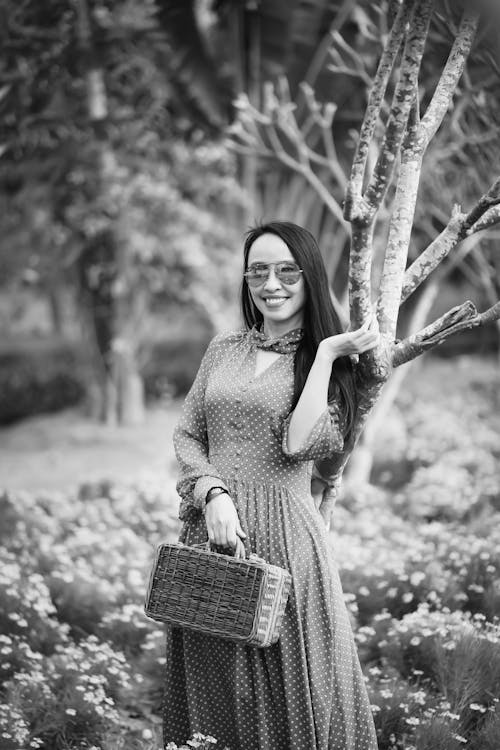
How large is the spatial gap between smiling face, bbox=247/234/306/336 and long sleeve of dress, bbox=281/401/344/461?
0.34 metres

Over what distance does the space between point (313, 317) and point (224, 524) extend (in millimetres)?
751

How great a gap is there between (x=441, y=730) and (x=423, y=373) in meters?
11.7

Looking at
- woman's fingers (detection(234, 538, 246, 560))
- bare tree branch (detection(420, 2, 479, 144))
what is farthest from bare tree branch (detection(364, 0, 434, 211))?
woman's fingers (detection(234, 538, 246, 560))

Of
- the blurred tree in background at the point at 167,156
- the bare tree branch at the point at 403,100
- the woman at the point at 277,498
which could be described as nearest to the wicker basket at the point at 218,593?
the woman at the point at 277,498

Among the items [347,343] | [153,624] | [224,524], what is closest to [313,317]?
[347,343]

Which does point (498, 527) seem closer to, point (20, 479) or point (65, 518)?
point (65, 518)

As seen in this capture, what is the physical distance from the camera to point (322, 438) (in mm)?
2730

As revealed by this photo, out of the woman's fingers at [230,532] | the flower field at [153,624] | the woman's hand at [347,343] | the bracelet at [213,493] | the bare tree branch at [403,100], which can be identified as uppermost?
the bare tree branch at [403,100]

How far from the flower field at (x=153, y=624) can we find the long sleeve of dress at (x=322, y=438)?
0.98m

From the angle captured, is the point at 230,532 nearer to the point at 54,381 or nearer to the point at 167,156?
the point at 167,156

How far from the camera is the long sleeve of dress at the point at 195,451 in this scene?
2789mm

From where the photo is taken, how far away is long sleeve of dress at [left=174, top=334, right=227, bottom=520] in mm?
2789

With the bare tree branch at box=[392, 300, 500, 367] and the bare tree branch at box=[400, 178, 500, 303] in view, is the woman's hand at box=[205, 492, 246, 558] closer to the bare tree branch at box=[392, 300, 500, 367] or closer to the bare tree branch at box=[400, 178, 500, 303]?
the bare tree branch at box=[392, 300, 500, 367]

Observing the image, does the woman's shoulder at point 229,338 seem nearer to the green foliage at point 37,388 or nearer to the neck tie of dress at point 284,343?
the neck tie of dress at point 284,343
